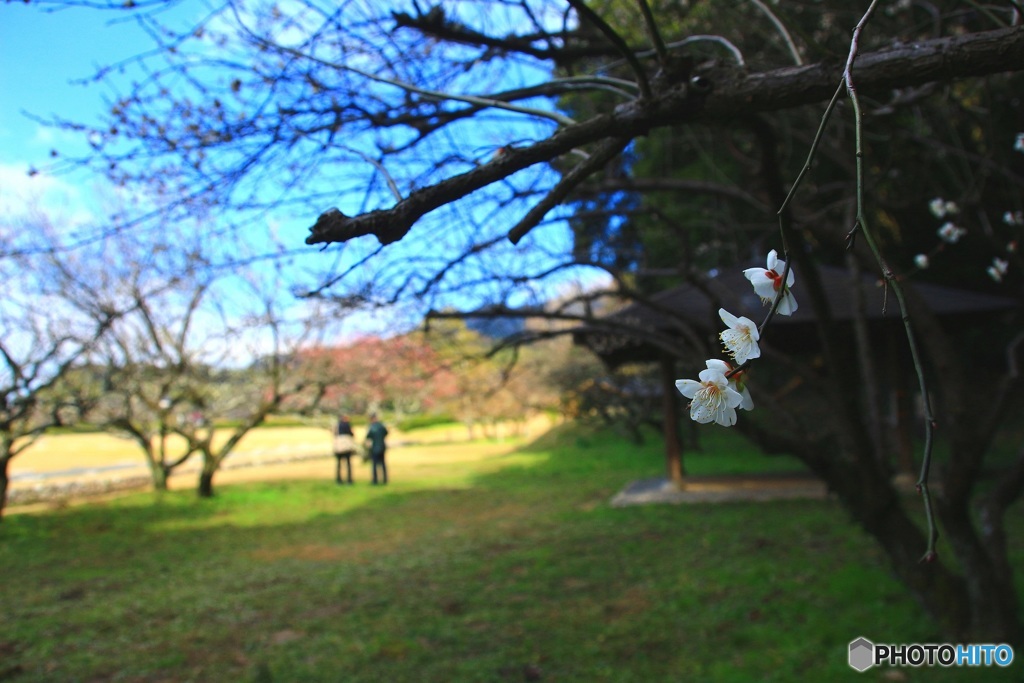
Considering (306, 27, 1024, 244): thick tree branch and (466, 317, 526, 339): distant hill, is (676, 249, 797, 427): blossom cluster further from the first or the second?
(466, 317, 526, 339): distant hill

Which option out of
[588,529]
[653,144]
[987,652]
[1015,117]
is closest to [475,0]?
[987,652]

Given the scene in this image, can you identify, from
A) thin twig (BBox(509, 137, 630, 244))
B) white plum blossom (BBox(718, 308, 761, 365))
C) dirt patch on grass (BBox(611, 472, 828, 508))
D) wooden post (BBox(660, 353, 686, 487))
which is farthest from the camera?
wooden post (BBox(660, 353, 686, 487))

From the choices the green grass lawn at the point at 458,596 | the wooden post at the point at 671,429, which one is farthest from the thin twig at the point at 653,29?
the wooden post at the point at 671,429

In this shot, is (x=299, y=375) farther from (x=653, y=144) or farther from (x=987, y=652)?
(x=987, y=652)

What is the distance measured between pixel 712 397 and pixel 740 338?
3.5 inches

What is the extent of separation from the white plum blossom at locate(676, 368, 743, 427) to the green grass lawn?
312 centimetres

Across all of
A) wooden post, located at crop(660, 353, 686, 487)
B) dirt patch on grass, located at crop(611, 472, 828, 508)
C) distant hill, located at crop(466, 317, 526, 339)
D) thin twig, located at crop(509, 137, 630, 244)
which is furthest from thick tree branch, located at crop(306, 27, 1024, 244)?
wooden post, located at crop(660, 353, 686, 487)

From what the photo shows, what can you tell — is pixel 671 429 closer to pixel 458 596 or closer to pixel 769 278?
pixel 458 596

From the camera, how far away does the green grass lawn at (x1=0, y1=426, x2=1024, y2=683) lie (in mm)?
3930

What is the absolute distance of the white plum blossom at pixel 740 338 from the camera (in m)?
0.94

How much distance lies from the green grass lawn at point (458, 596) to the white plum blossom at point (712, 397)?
3118 millimetres

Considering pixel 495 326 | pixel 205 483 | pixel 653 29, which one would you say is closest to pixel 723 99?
pixel 653 29

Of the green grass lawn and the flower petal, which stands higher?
the flower petal

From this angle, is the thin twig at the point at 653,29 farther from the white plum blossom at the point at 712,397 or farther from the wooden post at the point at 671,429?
the wooden post at the point at 671,429
